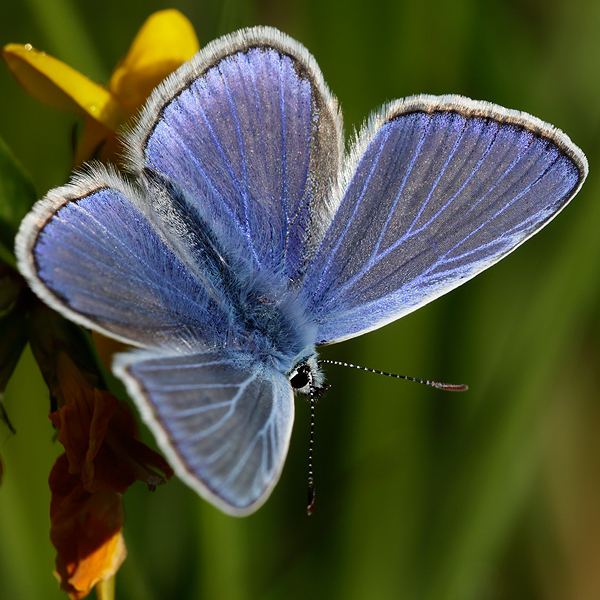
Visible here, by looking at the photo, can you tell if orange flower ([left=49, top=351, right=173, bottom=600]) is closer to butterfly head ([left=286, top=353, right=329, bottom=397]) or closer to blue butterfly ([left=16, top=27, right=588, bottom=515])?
blue butterfly ([left=16, top=27, right=588, bottom=515])

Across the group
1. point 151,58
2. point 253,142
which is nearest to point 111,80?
point 151,58

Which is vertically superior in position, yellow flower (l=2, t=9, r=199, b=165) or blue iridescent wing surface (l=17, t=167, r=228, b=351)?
yellow flower (l=2, t=9, r=199, b=165)

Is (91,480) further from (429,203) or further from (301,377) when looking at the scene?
(429,203)

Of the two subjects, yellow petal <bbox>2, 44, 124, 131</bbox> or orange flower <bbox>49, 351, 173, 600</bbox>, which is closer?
orange flower <bbox>49, 351, 173, 600</bbox>

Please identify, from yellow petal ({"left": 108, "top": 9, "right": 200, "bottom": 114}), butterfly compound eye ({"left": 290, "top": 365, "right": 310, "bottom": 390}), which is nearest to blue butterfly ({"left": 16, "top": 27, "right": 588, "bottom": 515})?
butterfly compound eye ({"left": 290, "top": 365, "right": 310, "bottom": 390})

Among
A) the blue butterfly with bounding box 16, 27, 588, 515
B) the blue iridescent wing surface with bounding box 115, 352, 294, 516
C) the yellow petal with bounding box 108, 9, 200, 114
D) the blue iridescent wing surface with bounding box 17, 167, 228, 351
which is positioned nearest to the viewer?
the blue iridescent wing surface with bounding box 115, 352, 294, 516

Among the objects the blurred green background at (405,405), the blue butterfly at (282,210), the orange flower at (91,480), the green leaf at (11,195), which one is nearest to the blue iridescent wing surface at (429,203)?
the blue butterfly at (282,210)

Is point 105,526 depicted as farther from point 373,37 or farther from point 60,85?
point 373,37
